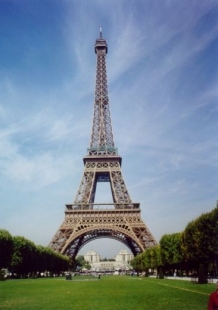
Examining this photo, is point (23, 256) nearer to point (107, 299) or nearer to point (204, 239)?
point (204, 239)

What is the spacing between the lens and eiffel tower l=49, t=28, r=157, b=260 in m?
81.7

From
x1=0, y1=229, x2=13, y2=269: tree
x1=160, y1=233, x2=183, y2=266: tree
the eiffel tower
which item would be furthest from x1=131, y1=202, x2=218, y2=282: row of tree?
x1=0, y1=229, x2=13, y2=269: tree

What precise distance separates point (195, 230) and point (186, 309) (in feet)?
119

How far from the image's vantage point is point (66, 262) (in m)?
87.9

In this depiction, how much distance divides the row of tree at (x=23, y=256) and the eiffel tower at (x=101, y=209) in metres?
4.61

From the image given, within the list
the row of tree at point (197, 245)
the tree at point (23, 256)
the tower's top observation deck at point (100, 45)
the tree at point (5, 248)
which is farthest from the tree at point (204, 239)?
the tower's top observation deck at point (100, 45)

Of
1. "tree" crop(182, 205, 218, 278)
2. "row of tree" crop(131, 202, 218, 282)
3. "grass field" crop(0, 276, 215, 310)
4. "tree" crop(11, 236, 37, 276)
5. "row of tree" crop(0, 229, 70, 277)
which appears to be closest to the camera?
"grass field" crop(0, 276, 215, 310)

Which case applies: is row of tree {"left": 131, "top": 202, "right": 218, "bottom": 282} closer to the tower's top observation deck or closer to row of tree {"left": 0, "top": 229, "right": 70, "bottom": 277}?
row of tree {"left": 0, "top": 229, "right": 70, "bottom": 277}

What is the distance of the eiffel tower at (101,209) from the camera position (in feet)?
268

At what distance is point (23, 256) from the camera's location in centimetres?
6384

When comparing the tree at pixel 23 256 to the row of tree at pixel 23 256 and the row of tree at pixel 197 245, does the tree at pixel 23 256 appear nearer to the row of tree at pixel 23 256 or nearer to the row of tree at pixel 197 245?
the row of tree at pixel 23 256

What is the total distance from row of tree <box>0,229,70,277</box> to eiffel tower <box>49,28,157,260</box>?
461 cm

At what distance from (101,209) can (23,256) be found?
26.6 meters

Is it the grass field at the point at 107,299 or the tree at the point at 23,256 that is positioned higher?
the tree at the point at 23,256
